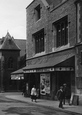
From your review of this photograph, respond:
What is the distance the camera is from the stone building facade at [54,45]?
72.5 ft

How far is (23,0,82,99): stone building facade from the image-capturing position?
22109 mm

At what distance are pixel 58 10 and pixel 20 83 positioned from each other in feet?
98.3

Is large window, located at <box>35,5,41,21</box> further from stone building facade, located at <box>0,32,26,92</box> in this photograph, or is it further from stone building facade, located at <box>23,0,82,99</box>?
stone building facade, located at <box>0,32,26,92</box>

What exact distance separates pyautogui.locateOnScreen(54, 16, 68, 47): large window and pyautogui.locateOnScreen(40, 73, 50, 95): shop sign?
3.58 m

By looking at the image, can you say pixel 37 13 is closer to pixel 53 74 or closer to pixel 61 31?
pixel 61 31

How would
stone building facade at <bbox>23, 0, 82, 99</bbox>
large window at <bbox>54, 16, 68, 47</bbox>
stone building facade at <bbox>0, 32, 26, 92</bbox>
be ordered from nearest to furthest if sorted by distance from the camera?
1. stone building facade at <bbox>23, 0, 82, 99</bbox>
2. large window at <bbox>54, 16, 68, 47</bbox>
3. stone building facade at <bbox>0, 32, 26, 92</bbox>

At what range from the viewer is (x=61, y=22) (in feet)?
85.1

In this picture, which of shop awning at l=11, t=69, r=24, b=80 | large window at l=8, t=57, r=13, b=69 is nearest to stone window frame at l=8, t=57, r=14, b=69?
large window at l=8, t=57, r=13, b=69

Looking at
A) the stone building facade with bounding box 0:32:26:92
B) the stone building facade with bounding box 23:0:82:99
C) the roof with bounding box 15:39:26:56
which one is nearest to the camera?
the stone building facade with bounding box 23:0:82:99

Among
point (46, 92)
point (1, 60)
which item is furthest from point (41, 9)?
point (1, 60)

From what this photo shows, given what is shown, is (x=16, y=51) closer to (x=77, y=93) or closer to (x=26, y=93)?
(x=26, y=93)

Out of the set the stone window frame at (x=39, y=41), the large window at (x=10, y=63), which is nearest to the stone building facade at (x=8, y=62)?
the large window at (x=10, y=63)

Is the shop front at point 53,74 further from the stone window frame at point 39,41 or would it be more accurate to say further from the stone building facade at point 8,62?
the stone building facade at point 8,62

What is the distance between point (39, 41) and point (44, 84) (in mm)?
5908
